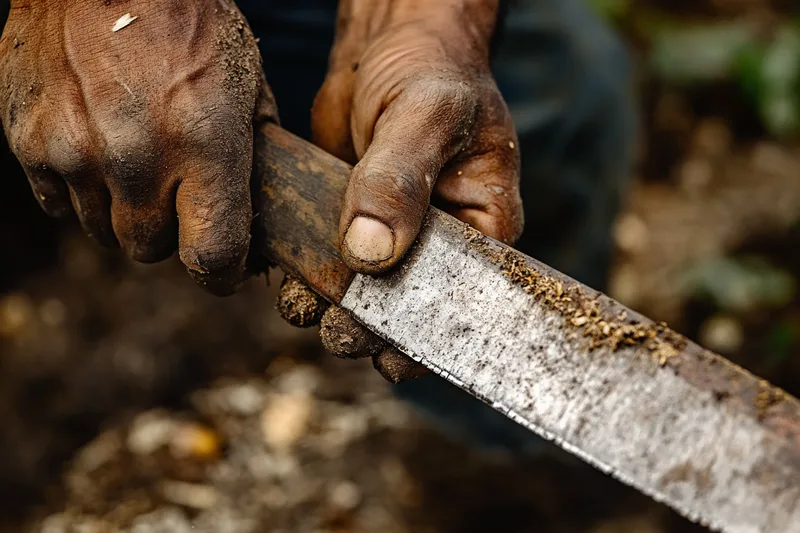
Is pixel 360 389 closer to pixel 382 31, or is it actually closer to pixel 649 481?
pixel 382 31

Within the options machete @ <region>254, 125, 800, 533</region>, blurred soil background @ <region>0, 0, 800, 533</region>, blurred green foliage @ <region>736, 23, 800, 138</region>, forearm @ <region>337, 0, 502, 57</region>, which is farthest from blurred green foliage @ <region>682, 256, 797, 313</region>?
machete @ <region>254, 125, 800, 533</region>

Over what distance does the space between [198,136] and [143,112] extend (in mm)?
101

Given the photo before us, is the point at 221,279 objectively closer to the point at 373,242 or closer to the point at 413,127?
the point at 373,242

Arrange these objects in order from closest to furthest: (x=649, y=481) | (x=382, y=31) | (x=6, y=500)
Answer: (x=649, y=481), (x=382, y=31), (x=6, y=500)

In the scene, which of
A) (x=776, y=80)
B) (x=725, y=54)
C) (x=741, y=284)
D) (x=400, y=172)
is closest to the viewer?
(x=400, y=172)

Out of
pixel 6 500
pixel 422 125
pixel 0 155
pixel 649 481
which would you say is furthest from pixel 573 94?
pixel 6 500

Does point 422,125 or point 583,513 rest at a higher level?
point 422,125

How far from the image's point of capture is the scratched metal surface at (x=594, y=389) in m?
1.03

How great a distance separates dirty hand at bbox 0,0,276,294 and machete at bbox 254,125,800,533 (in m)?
0.17

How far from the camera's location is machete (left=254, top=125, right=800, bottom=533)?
3.41 ft

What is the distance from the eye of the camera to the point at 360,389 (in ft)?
9.68

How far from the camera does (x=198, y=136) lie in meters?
1.25

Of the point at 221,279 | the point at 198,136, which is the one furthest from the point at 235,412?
the point at 198,136

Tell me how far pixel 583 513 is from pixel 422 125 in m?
1.96
